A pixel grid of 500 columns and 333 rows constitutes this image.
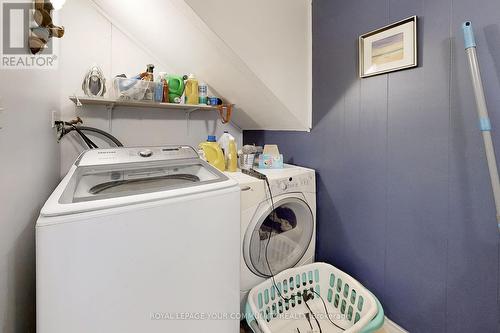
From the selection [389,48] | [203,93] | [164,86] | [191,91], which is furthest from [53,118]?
[389,48]

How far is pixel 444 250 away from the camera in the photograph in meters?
1.27

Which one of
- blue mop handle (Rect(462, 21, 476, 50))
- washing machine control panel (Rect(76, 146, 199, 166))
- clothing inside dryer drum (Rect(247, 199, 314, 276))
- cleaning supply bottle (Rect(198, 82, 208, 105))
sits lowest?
clothing inside dryer drum (Rect(247, 199, 314, 276))

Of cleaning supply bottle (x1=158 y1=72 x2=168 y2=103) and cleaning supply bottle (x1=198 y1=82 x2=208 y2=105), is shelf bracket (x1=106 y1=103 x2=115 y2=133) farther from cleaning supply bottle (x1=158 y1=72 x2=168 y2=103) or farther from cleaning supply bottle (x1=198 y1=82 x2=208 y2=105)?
cleaning supply bottle (x1=198 y1=82 x2=208 y2=105)

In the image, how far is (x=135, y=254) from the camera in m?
0.88

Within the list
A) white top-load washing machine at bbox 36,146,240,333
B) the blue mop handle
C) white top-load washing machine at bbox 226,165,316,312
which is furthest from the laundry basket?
the blue mop handle

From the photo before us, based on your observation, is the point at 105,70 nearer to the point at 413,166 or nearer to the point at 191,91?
the point at 191,91

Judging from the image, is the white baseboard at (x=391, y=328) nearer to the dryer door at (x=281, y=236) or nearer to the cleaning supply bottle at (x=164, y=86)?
the dryer door at (x=281, y=236)

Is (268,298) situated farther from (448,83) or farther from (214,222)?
(448,83)

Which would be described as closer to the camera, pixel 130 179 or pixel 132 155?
pixel 130 179

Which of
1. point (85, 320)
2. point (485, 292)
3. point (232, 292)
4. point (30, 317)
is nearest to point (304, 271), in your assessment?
point (232, 292)

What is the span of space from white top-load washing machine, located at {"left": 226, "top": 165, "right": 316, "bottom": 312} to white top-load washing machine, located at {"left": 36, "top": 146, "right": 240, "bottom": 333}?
0.39 m

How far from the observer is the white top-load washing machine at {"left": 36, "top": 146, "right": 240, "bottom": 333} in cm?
76

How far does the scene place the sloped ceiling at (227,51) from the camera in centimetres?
158

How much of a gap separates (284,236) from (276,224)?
0.13 metres
